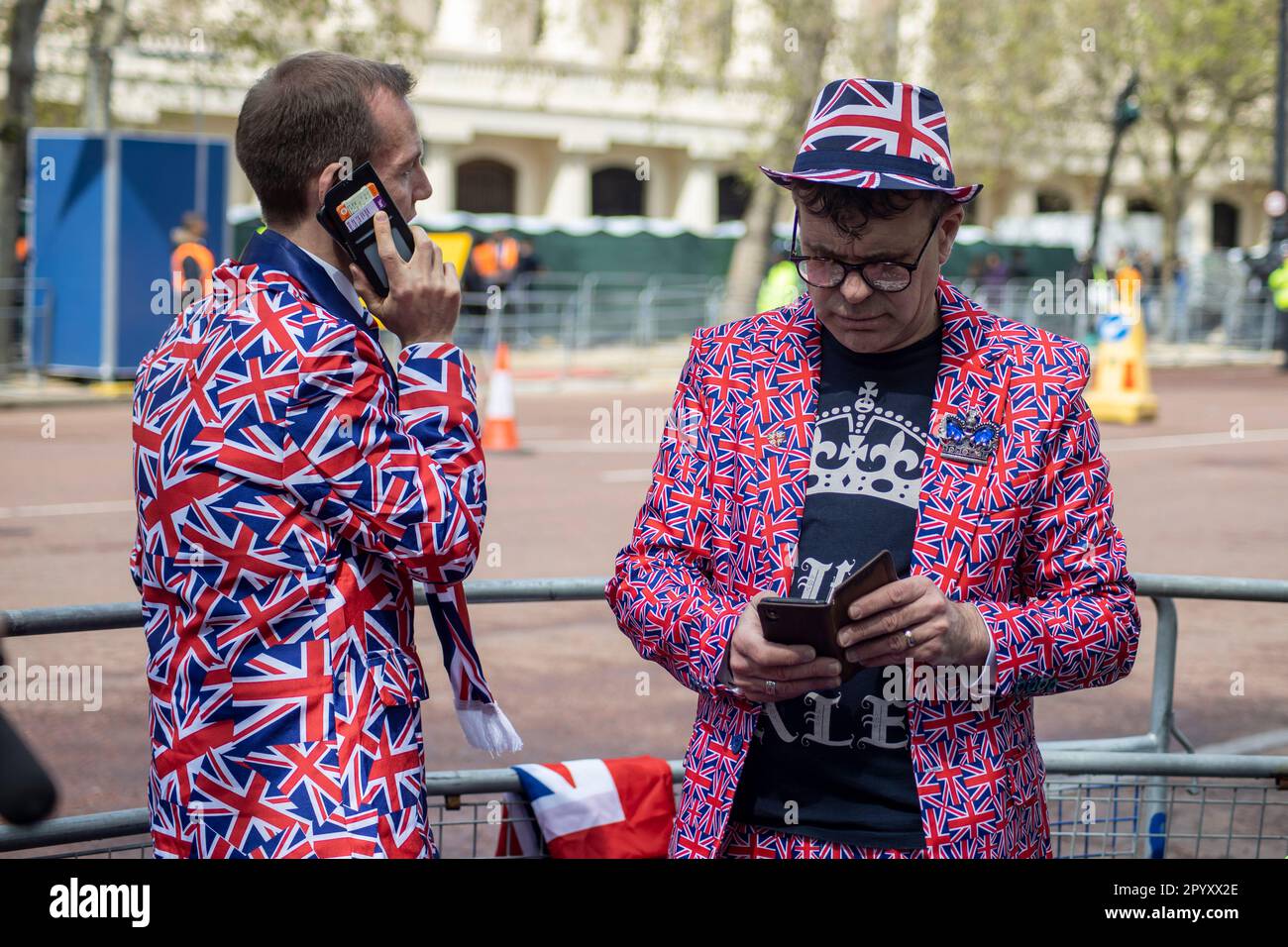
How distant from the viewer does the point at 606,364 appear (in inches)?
1013

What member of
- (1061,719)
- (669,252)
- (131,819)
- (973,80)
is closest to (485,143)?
(669,252)

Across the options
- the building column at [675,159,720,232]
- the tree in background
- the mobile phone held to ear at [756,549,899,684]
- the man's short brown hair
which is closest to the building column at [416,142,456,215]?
the building column at [675,159,720,232]

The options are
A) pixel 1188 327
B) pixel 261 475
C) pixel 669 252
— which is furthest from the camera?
pixel 1188 327

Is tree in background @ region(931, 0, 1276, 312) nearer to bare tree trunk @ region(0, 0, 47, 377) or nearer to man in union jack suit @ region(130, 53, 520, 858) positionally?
bare tree trunk @ region(0, 0, 47, 377)

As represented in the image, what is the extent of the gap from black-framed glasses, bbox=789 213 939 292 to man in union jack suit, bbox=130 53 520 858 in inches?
24.0

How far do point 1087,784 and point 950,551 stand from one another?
1536mm

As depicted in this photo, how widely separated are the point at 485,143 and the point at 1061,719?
38.0 meters

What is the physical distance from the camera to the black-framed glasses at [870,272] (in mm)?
2520

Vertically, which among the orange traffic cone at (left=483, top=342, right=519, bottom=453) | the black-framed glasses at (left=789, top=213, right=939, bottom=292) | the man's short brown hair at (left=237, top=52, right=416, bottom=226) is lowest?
the orange traffic cone at (left=483, top=342, right=519, bottom=453)

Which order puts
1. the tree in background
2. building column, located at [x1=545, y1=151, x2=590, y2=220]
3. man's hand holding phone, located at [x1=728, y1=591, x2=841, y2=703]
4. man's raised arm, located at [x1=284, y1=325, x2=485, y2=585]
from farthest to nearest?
building column, located at [x1=545, y1=151, x2=590, y2=220] < the tree in background < man's hand holding phone, located at [x1=728, y1=591, x2=841, y2=703] < man's raised arm, located at [x1=284, y1=325, x2=485, y2=585]

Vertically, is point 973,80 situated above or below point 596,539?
above

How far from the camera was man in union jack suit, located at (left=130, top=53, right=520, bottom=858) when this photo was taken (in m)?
2.17

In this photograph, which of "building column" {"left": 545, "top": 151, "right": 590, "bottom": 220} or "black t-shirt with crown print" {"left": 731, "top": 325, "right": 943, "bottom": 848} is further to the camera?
"building column" {"left": 545, "top": 151, "right": 590, "bottom": 220}
